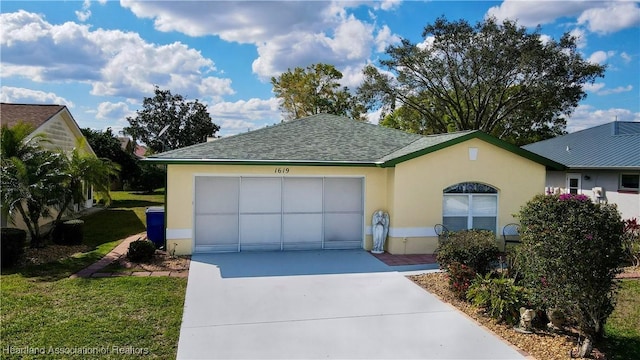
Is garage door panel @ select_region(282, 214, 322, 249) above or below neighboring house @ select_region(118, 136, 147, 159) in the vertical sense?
below

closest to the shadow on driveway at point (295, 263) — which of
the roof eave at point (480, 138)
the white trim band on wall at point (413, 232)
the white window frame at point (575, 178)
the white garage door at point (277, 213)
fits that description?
the white garage door at point (277, 213)

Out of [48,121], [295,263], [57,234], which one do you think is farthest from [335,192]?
[48,121]

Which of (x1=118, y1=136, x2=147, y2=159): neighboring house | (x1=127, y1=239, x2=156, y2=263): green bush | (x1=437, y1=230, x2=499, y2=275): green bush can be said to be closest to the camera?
(x1=437, y1=230, x2=499, y2=275): green bush

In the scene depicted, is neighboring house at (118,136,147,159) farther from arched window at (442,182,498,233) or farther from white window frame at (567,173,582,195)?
white window frame at (567,173,582,195)

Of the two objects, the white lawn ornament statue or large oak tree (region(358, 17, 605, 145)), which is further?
large oak tree (region(358, 17, 605, 145))

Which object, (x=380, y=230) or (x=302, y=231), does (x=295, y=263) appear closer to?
(x=302, y=231)

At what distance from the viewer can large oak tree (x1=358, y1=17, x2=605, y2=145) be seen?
29266 mm

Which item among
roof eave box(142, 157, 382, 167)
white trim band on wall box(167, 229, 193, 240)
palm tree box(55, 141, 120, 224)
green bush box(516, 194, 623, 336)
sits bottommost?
white trim band on wall box(167, 229, 193, 240)

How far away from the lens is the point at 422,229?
38.8ft

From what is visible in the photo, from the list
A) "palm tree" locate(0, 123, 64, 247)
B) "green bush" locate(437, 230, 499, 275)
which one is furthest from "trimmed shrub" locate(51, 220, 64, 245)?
"green bush" locate(437, 230, 499, 275)

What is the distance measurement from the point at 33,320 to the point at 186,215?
5124 millimetres

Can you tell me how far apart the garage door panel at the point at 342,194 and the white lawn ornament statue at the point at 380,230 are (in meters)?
0.78

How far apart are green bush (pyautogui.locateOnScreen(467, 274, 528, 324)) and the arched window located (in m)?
4.64

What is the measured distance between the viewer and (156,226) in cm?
1197
